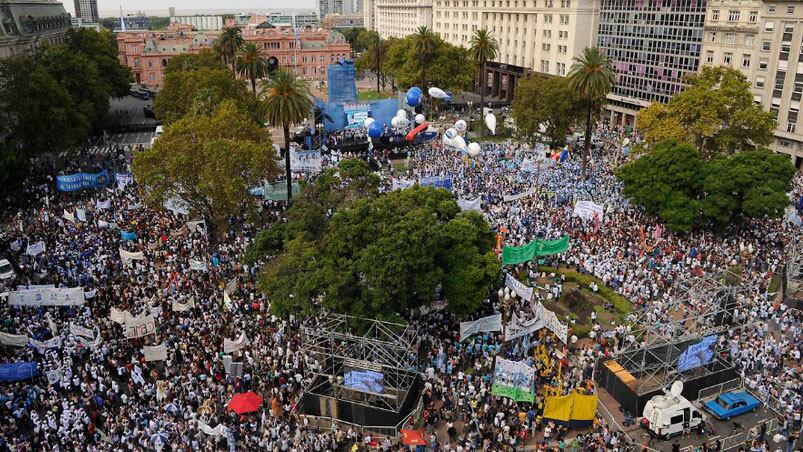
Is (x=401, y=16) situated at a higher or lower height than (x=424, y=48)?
higher

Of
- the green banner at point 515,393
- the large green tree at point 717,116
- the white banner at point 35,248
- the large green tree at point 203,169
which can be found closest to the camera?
the green banner at point 515,393

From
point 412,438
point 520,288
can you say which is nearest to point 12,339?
point 412,438

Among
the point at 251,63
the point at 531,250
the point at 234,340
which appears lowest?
the point at 234,340

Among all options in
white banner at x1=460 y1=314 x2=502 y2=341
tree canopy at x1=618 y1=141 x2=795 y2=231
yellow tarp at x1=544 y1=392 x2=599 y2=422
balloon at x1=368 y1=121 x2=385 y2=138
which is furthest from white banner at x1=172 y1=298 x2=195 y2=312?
balloon at x1=368 y1=121 x2=385 y2=138

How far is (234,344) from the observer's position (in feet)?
99.5

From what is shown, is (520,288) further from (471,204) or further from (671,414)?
(471,204)

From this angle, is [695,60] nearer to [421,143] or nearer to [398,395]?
[421,143]

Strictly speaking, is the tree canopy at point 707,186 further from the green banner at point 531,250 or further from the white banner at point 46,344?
the white banner at point 46,344

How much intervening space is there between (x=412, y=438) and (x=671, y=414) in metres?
11.1

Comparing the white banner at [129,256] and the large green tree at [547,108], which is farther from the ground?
the large green tree at [547,108]

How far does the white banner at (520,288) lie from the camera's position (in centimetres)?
3413

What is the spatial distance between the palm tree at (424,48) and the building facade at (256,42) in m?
37.6

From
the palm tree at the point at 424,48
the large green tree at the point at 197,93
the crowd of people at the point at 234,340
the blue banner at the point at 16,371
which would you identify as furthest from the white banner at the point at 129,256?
the palm tree at the point at 424,48

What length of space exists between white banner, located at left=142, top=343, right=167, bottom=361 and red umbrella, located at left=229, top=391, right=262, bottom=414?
5203mm
